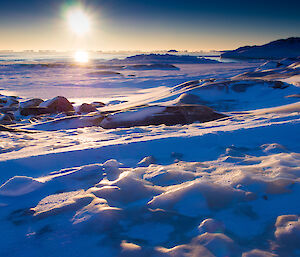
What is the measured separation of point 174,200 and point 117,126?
3066 mm

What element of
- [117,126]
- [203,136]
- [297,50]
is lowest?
[117,126]

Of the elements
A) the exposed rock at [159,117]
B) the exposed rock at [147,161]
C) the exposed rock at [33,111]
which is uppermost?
Result: the exposed rock at [147,161]

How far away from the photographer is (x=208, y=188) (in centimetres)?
149

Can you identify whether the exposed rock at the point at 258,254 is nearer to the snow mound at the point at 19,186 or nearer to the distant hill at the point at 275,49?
the snow mound at the point at 19,186

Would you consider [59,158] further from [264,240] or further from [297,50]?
[297,50]

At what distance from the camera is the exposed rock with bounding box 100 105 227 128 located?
440 cm

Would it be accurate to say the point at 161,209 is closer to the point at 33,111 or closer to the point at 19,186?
the point at 19,186

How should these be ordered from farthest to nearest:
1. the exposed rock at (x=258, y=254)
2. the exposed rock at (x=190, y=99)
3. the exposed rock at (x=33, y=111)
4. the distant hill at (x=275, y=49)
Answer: the distant hill at (x=275, y=49), the exposed rock at (x=33, y=111), the exposed rock at (x=190, y=99), the exposed rock at (x=258, y=254)

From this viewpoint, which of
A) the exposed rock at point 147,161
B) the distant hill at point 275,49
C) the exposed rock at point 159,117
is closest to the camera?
the exposed rock at point 147,161

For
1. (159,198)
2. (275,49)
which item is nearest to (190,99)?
(159,198)

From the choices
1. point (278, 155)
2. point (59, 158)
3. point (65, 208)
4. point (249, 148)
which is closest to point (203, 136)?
point (249, 148)

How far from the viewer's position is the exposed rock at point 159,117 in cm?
440

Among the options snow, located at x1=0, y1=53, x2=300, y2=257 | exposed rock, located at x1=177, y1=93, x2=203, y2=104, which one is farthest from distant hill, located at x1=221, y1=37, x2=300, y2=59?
snow, located at x1=0, y1=53, x2=300, y2=257

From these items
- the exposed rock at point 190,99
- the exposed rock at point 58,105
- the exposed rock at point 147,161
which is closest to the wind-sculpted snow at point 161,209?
the exposed rock at point 147,161
